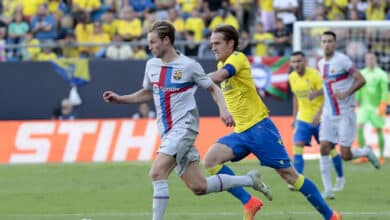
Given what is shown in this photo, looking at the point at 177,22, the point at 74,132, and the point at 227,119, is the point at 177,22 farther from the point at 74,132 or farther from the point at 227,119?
the point at 227,119

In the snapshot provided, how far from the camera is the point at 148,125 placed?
77.8 ft

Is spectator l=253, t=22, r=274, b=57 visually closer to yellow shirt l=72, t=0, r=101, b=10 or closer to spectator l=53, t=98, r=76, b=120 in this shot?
yellow shirt l=72, t=0, r=101, b=10

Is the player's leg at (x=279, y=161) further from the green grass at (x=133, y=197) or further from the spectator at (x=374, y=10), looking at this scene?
the spectator at (x=374, y=10)

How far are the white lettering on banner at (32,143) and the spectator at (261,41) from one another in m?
5.79

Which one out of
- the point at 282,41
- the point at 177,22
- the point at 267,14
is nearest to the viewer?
the point at 282,41

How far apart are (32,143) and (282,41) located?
685 centimetres

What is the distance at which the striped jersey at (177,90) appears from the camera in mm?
10773

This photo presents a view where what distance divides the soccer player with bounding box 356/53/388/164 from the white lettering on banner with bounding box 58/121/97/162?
19.2ft

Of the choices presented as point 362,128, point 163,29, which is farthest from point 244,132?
point 362,128

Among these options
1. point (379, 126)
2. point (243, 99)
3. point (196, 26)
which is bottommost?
point (379, 126)

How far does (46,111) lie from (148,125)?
13.2 feet

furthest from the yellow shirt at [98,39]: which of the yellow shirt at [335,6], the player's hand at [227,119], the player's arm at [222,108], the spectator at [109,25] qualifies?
the player's hand at [227,119]

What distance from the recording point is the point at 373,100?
2278 cm

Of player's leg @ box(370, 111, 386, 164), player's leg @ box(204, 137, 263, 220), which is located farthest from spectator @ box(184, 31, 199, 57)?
player's leg @ box(204, 137, 263, 220)
